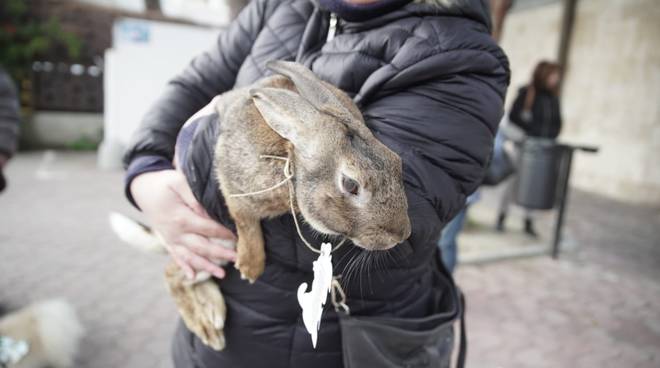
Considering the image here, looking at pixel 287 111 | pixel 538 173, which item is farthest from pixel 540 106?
pixel 287 111

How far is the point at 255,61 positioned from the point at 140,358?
269 centimetres

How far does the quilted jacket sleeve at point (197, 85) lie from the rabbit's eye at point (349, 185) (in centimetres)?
70

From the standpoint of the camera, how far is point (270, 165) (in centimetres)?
128

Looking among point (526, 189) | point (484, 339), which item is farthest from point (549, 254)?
point (484, 339)

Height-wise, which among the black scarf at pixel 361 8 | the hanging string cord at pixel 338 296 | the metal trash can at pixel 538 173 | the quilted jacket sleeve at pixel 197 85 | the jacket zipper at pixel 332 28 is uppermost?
the black scarf at pixel 361 8

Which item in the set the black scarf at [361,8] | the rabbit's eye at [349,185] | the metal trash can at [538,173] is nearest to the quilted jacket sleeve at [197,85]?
the black scarf at [361,8]

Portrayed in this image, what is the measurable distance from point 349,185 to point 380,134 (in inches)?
6.6

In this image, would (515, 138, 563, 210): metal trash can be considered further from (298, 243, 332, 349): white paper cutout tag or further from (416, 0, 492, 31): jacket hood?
(298, 243, 332, 349): white paper cutout tag

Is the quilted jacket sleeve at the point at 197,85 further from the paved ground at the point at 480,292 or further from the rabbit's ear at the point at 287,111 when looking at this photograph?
the paved ground at the point at 480,292

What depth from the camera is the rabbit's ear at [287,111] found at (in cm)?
108

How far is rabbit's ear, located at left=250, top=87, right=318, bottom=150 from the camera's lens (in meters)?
1.08

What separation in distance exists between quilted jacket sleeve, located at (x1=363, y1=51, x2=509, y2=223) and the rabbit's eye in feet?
0.43

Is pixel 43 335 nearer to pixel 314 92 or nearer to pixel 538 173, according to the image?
pixel 314 92

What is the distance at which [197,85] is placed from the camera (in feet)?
5.31
